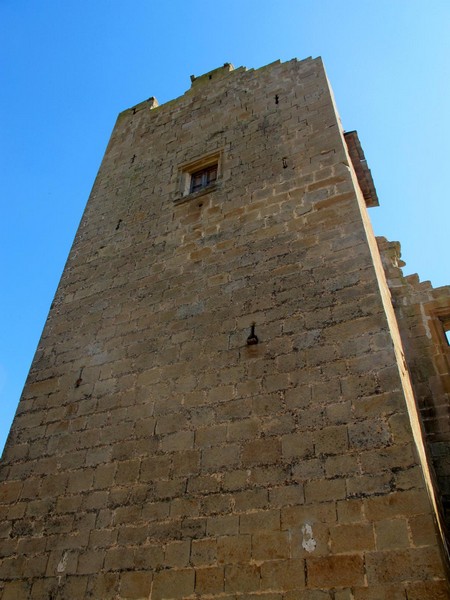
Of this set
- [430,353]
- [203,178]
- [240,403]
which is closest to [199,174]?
[203,178]

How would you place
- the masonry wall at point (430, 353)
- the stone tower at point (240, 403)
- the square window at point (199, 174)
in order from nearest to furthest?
the stone tower at point (240, 403)
the masonry wall at point (430, 353)
the square window at point (199, 174)

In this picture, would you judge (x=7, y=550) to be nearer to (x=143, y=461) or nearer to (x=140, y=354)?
(x=143, y=461)

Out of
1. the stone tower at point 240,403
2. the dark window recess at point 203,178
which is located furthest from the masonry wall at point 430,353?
the dark window recess at point 203,178

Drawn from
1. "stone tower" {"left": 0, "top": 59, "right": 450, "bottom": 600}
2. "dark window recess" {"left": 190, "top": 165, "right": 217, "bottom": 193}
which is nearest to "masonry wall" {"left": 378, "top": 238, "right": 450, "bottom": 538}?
"stone tower" {"left": 0, "top": 59, "right": 450, "bottom": 600}

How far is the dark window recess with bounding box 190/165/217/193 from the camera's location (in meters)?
6.88

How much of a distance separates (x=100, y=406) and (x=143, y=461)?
2.89ft

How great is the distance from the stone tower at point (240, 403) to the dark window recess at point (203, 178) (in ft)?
0.14

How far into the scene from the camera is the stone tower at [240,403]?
324 cm

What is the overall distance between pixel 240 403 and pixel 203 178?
3882 millimetres

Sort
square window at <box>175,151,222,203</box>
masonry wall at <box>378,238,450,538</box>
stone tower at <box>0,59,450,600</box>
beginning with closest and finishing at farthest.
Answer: stone tower at <box>0,59,450,600</box>
masonry wall at <box>378,238,450,538</box>
square window at <box>175,151,222,203</box>

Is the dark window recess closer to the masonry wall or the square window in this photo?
the square window

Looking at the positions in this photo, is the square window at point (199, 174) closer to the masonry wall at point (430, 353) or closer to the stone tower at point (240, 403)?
the stone tower at point (240, 403)

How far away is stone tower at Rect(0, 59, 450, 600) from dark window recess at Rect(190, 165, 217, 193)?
0.04 m

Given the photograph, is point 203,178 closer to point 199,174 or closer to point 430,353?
point 199,174
